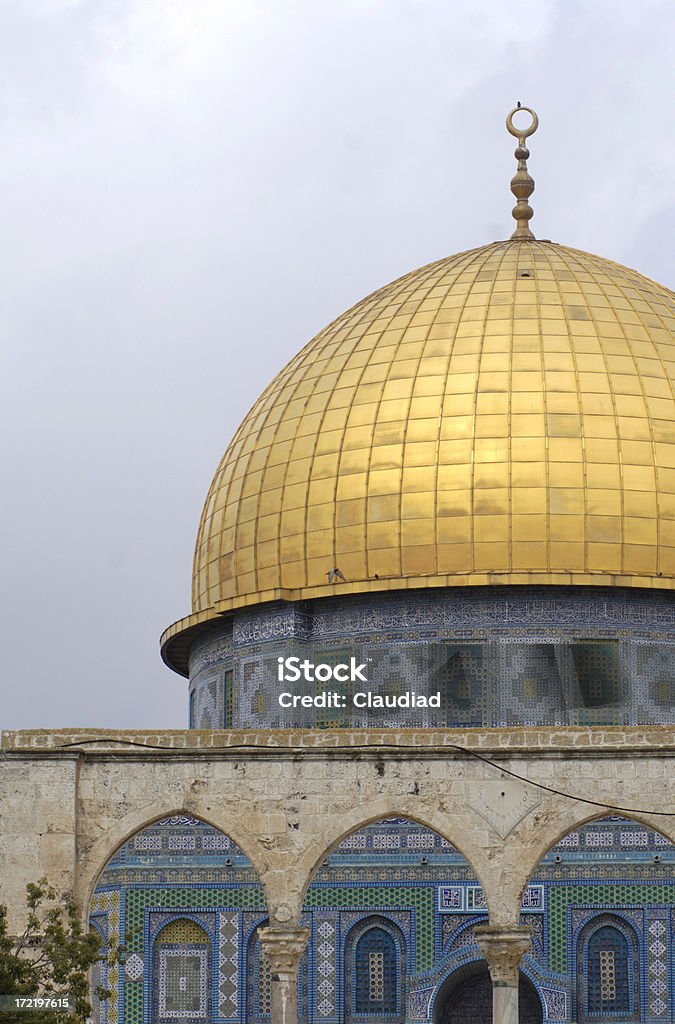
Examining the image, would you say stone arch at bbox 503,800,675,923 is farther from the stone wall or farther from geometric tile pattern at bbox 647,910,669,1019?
geometric tile pattern at bbox 647,910,669,1019

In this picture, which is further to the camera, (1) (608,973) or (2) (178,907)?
(2) (178,907)

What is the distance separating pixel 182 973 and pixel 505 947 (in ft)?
16.0

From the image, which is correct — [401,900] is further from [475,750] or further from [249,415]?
[249,415]

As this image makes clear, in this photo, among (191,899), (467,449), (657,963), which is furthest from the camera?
(467,449)

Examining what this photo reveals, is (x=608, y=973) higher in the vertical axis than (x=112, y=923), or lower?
→ lower

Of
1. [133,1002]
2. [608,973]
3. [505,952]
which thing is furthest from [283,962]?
[608,973]

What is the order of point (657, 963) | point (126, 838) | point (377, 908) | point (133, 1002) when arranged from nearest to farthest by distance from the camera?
point (126, 838) → point (133, 1002) → point (657, 963) → point (377, 908)

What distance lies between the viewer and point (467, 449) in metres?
25.4

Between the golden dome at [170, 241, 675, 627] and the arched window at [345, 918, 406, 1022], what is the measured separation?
3.29 meters

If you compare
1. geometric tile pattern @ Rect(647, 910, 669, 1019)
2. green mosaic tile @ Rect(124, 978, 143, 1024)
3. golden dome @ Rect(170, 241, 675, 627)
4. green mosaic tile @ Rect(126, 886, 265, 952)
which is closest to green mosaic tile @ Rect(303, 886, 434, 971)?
green mosaic tile @ Rect(126, 886, 265, 952)

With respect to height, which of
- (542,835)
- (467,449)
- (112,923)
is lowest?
(112,923)

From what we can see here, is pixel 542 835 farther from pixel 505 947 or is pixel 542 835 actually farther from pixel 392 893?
pixel 392 893

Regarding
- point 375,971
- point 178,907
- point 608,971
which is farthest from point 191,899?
point 608,971

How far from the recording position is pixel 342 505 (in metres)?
25.7
